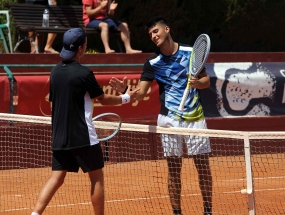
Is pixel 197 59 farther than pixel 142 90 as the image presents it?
No

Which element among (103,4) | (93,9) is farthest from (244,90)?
(93,9)

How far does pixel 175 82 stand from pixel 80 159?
1479 mm

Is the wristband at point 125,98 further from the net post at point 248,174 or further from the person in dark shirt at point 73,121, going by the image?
the net post at point 248,174

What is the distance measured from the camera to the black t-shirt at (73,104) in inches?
237

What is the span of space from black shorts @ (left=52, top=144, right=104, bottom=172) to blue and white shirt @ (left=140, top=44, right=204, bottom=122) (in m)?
1.18

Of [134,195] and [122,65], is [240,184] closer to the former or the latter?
[134,195]

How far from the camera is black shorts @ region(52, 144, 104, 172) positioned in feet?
20.0

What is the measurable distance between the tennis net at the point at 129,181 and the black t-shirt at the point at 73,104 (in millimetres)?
756

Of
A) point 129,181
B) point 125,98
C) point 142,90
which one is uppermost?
point 125,98

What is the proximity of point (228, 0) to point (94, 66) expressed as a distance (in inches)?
269

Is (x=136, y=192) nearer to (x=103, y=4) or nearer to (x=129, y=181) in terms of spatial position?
(x=129, y=181)

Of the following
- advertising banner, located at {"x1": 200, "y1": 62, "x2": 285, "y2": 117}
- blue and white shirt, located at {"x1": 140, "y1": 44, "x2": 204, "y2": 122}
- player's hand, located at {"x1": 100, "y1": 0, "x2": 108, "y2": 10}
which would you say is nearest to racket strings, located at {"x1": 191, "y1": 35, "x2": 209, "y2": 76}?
blue and white shirt, located at {"x1": 140, "y1": 44, "x2": 204, "y2": 122}

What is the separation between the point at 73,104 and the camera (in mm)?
6031

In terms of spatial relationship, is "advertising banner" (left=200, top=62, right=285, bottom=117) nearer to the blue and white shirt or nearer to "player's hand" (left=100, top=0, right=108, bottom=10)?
"player's hand" (left=100, top=0, right=108, bottom=10)
